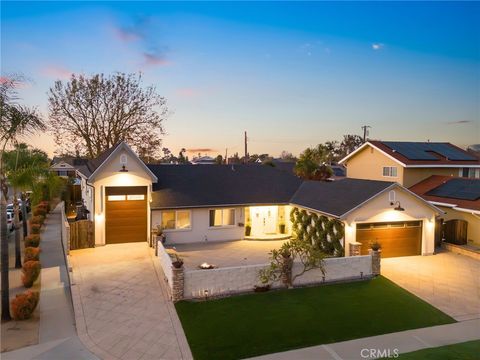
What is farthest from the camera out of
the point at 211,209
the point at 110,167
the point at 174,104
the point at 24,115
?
the point at 174,104

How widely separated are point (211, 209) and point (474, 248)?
54.3ft

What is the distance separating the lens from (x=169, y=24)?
1884 centimetres

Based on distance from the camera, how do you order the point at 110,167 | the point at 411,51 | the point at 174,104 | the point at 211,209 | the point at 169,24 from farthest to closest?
the point at 174,104 < the point at 411,51 < the point at 211,209 < the point at 110,167 < the point at 169,24

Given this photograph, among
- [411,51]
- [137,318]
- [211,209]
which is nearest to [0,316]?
[137,318]

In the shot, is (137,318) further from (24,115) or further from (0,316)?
(24,115)

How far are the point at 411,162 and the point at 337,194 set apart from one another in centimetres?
1256

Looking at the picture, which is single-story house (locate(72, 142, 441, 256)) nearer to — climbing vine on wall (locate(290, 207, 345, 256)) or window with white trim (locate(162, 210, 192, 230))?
window with white trim (locate(162, 210, 192, 230))

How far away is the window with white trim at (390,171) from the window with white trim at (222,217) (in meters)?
16.6

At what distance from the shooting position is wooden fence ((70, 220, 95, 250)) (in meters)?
19.3

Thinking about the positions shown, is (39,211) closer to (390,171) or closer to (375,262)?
(375,262)

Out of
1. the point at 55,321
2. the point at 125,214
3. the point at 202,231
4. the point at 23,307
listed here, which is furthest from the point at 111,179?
the point at 55,321

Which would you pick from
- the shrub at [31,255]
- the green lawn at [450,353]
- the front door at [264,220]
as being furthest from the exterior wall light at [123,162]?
the green lawn at [450,353]

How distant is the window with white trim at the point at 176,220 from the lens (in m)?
20.7

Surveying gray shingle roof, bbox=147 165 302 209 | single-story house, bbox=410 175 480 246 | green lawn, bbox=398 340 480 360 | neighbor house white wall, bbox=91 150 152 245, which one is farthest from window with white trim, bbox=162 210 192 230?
single-story house, bbox=410 175 480 246
